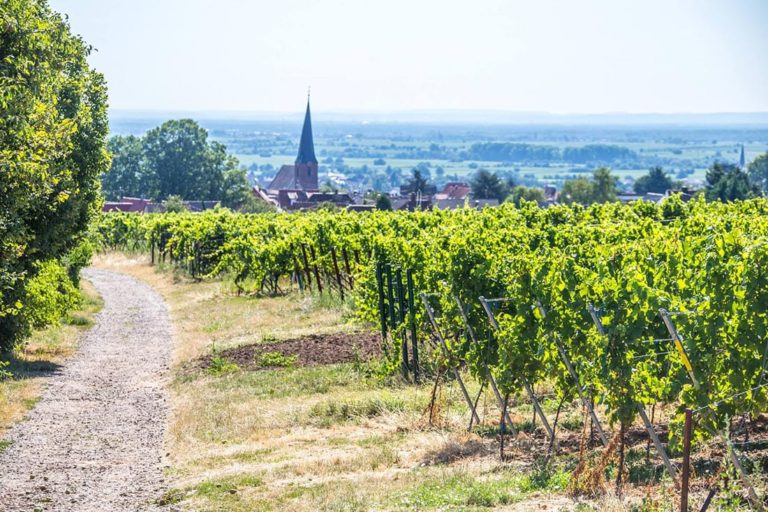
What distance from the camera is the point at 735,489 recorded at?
9.58m

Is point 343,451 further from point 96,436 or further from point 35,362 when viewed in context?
point 35,362

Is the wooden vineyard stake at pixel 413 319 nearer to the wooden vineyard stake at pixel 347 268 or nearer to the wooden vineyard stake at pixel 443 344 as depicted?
the wooden vineyard stake at pixel 443 344

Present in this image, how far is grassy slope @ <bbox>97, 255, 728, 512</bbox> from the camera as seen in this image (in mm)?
11242

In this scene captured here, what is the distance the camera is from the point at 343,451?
46.7 feet

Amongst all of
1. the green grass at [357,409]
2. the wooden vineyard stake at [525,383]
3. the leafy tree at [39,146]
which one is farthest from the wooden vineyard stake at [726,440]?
the leafy tree at [39,146]

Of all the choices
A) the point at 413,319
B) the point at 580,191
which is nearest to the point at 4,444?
the point at 413,319

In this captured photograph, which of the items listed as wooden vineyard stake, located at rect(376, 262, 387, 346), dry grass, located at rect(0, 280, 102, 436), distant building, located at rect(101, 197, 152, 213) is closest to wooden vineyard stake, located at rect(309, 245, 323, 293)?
dry grass, located at rect(0, 280, 102, 436)

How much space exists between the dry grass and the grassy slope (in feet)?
8.06

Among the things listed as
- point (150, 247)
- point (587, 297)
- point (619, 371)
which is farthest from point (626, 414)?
point (150, 247)

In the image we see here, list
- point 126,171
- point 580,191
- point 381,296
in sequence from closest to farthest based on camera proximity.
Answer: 1. point 381,296
2. point 580,191
3. point 126,171

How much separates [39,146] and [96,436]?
14.7 ft

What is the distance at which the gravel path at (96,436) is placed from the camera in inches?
521

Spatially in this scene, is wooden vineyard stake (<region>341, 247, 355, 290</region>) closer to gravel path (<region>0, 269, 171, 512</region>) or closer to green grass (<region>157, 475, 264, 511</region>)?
gravel path (<region>0, 269, 171, 512</region>)

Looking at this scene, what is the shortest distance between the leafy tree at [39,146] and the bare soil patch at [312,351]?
3651mm
